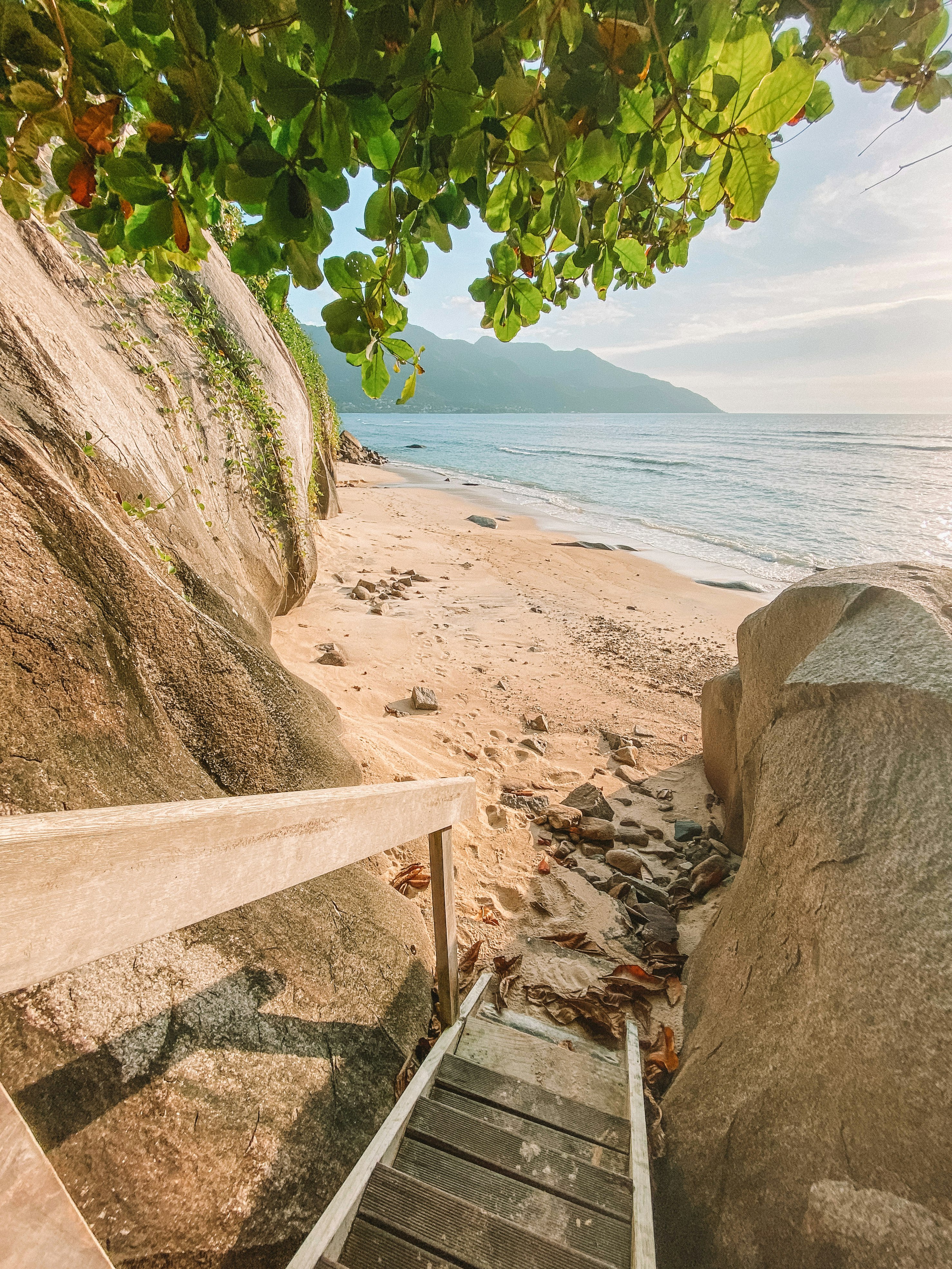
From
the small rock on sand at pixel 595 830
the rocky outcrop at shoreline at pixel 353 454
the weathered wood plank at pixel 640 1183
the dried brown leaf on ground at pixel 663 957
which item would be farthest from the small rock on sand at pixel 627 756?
the rocky outcrop at shoreline at pixel 353 454

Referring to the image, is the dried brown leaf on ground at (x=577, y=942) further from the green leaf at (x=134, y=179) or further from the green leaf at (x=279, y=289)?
the green leaf at (x=134, y=179)

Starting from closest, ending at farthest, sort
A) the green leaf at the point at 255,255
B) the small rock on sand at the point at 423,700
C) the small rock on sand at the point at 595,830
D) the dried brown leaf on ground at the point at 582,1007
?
the green leaf at the point at 255,255 → the dried brown leaf on ground at the point at 582,1007 → the small rock on sand at the point at 595,830 → the small rock on sand at the point at 423,700

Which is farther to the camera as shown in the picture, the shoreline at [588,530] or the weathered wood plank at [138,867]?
the shoreline at [588,530]

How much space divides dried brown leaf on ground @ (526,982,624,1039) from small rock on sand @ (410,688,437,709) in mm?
2919

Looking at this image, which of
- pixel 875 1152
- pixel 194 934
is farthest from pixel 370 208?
pixel 875 1152

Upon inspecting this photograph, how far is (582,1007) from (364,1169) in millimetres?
1543

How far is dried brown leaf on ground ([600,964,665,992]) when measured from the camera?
10.1 ft

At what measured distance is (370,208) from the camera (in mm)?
831

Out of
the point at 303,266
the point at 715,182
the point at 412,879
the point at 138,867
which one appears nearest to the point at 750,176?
the point at 715,182

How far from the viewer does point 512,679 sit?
6.66 meters

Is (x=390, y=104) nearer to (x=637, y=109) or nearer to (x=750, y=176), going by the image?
(x=637, y=109)

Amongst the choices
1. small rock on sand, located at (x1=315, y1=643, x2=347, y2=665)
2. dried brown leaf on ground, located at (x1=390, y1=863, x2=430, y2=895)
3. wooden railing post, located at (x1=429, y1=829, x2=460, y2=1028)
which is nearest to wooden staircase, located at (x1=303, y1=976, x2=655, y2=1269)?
wooden railing post, located at (x1=429, y1=829, x2=460, y2=1028)

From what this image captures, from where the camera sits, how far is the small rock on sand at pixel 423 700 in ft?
18.5

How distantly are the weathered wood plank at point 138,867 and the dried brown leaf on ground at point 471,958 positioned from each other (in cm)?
196
